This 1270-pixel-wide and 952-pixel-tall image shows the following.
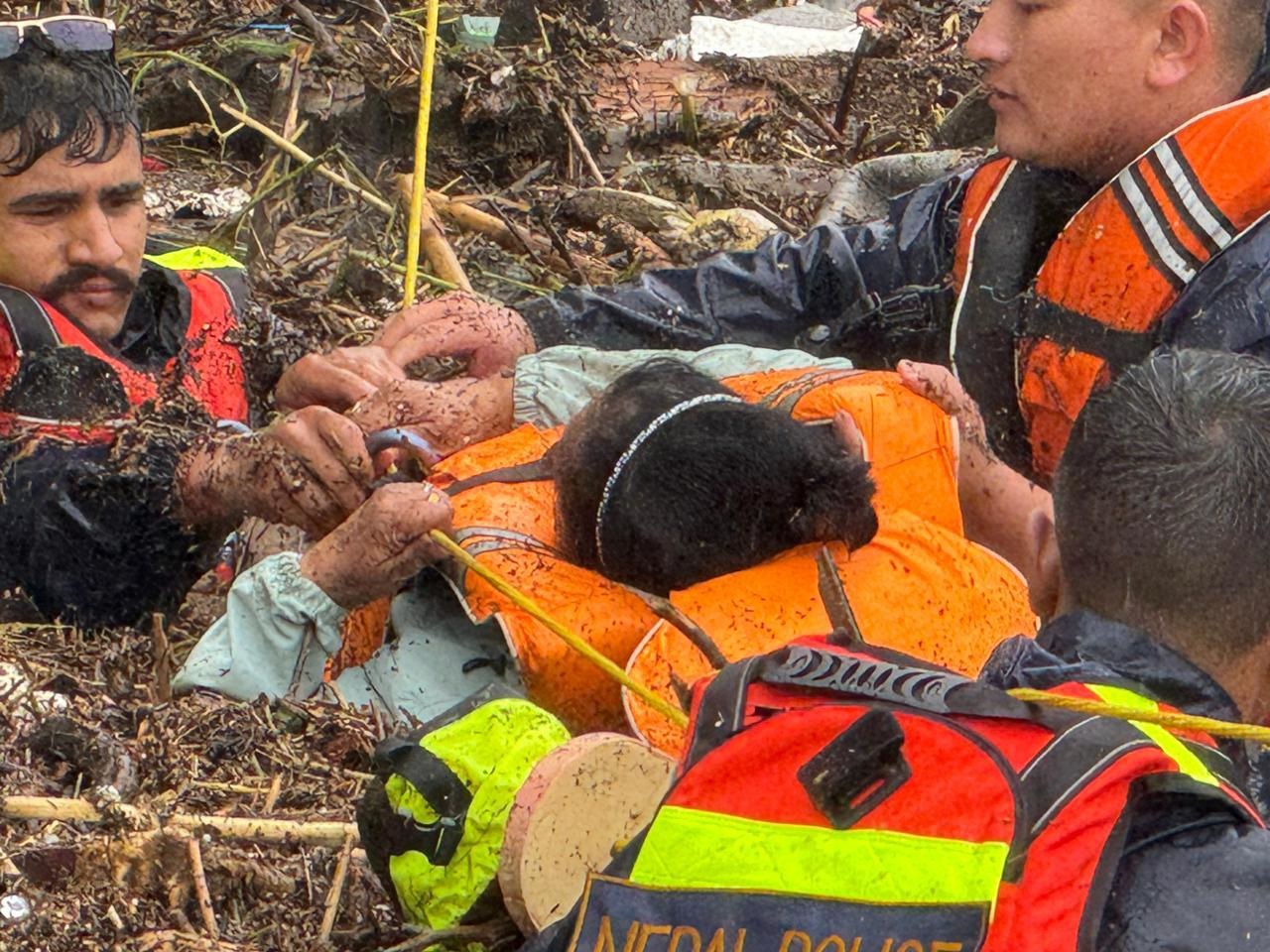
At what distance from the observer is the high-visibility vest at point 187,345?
4.32m

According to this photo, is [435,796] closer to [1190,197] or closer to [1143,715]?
[1143,715]

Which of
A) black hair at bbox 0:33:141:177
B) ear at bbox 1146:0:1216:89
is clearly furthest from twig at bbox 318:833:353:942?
ear at bbox 1146:0:1216:89

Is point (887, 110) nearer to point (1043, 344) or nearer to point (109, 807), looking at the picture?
point (1043, 344)

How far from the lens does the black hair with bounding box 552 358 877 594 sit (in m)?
3.10

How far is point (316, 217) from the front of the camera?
614cm

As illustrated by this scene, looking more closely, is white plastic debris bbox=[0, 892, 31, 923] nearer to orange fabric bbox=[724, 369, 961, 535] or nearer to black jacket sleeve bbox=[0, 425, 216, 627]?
black jacket sleeve bbox=[0, 425, 216, 627]

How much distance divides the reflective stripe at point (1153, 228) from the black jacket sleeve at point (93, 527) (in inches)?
82.7

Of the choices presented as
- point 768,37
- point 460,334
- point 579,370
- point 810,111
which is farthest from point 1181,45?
point 768,37

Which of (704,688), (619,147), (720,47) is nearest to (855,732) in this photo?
(704,688)

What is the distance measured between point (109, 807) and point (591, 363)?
142 centimetres

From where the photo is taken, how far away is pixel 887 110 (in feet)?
25.3

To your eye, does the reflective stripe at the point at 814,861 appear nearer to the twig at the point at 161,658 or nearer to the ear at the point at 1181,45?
the twig at the point at 161,658

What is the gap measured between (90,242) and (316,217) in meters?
1.72

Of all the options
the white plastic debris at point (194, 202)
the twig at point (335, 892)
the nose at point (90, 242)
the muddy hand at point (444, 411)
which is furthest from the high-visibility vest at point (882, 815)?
the white plastic debris at point (194, 202)
